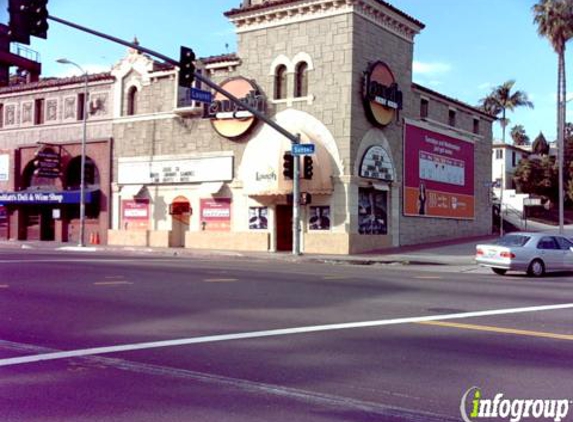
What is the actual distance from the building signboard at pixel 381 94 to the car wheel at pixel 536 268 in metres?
12.3

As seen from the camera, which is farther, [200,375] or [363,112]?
[363,112]

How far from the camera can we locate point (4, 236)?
1638 inches

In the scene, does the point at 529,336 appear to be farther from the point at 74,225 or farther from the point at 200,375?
the point at 74,225

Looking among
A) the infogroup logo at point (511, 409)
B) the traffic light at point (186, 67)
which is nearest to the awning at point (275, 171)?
the traffic light at point (186, 67)

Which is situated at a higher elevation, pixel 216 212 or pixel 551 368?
pixel 216 212

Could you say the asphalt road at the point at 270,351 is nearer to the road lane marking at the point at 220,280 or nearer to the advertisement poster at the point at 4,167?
the road lane marking at the point at 220,280

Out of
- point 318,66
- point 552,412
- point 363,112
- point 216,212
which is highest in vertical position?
point 318,66

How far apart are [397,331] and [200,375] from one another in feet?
11.6

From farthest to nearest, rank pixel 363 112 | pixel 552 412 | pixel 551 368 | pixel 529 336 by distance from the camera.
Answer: pixel 363 112 → pixel 529 336 → pixel 551 368 → pixel 552 412

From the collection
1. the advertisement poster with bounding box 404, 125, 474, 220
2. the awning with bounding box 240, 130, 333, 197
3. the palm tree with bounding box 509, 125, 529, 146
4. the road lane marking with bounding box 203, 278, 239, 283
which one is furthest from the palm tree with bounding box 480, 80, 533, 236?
the road lane marking with bounding box 203, 278, 239, 283

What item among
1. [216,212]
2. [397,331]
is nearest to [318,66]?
[216,212]

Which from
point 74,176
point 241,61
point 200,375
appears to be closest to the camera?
point 200,375

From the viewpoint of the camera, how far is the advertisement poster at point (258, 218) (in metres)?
31.8

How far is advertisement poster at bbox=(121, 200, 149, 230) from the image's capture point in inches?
1436
